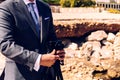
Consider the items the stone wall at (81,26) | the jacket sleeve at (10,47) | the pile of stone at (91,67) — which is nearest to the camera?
the jacket sleeve at (10,47)

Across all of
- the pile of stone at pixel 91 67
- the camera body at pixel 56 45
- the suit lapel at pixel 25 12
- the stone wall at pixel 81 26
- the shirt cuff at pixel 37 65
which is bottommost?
the stone wall at pixel 81 26

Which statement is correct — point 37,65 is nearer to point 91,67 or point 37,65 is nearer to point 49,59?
point 49,59

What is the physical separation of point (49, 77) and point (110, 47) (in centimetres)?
1166

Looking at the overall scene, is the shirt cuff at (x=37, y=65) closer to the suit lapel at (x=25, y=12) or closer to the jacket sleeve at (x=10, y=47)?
the jacket sleeve at (x=10, y=47)

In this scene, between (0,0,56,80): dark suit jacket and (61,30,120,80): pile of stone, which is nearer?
(0,0,56,80): dark suit jacket

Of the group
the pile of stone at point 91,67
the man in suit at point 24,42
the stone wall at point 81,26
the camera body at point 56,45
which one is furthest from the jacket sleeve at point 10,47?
the stone wall at point 81,26

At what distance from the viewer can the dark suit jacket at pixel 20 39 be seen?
2109 millimetres

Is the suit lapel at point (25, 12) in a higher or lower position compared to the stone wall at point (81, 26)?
higher

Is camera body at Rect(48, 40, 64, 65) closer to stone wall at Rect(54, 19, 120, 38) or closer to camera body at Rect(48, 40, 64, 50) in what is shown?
camera body at Rect(48, 40, 64, 50)

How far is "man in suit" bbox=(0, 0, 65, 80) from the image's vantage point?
2.11 meters

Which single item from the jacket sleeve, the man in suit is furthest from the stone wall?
the jacket sleeve

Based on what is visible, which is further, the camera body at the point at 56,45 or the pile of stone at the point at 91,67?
the pile of stone at the point at 91,67

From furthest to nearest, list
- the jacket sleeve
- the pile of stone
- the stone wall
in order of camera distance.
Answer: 1. the stone wall
2. the pile of stone
3. the jacket sleeve

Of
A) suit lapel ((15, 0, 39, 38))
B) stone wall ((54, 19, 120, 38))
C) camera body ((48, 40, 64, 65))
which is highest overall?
suit lapel ((15, 0, 39, 38))
